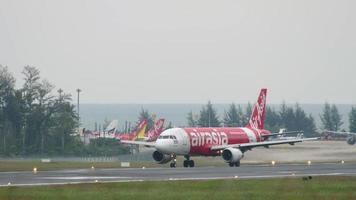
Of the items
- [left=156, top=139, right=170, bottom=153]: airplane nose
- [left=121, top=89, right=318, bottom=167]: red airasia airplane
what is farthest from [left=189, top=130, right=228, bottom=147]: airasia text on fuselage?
[left=156, top=139, right=170, bottom=153]: airplane nose

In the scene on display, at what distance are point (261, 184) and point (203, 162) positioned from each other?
42.9 meters

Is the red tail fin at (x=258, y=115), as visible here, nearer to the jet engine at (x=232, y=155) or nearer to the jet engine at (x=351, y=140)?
the jet engine at (x=232, y=155)

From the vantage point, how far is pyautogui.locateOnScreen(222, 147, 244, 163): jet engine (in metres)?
94.4

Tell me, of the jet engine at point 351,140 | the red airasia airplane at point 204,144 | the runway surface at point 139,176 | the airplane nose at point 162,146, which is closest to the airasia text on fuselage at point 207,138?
the red airasia airplane at point 204,144

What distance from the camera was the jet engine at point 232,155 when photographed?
94375 mm

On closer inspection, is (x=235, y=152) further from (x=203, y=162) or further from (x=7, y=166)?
(x=7, y=166)

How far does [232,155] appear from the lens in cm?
9456

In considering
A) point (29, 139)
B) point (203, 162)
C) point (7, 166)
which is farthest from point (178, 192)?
point (29, 139)

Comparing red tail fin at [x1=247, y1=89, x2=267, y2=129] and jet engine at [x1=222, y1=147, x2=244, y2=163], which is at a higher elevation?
red tail fin at [x1=247, y1=89, x2=267, y2=129]

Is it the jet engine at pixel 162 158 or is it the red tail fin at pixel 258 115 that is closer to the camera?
the jet engine at pixel 162 158

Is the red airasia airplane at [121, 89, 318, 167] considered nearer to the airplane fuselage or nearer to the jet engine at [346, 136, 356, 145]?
the airplane fuselage

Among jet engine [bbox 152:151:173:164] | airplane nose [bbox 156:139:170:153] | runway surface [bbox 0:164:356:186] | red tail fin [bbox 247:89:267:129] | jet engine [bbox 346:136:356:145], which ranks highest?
red tail fin [bbox 247:89:267:129]

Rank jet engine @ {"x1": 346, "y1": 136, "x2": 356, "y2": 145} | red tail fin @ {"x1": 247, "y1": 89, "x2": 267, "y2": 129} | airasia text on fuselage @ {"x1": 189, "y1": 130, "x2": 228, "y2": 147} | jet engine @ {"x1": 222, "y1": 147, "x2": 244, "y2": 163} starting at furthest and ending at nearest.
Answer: jet engine @ {"x1": 346, "y1": 136, "x2": 356, "y2": 145}, red tail fin @ {"x1": 247, "y1": 89, "x2": 267, "y2": 129}, airasia text on fuselage @ {"x1": 189, "y1": 130, "x2": 228, "y2": 147}, jet engine @ {"x1": 222, "y1": 147, "x2": 244, "y2": 163}

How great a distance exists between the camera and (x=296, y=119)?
199 metres
